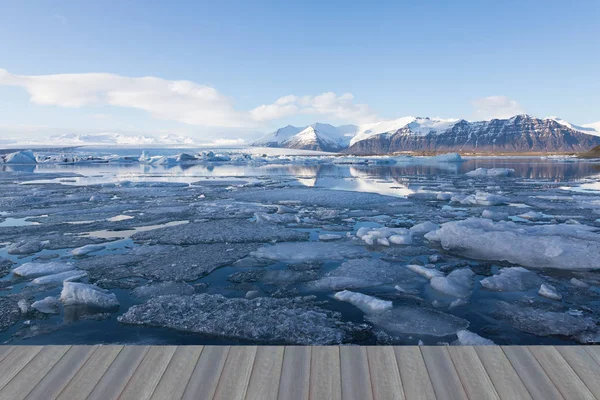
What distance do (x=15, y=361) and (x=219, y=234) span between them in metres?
5.77

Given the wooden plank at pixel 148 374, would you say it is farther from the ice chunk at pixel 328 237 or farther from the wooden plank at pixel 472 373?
the ice chunk at pixel 328 237

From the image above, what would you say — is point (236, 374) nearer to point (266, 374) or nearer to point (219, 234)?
point (266, 374)

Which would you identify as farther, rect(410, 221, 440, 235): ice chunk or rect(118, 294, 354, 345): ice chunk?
rect(410, 221, 440, 235): ice chunk

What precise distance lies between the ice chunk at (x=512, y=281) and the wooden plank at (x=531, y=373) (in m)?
2.65

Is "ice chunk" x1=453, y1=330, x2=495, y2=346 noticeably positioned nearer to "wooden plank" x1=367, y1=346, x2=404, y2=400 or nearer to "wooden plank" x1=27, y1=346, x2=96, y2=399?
"wooden plank" x1=367, y1=346, x2=404, y2=400

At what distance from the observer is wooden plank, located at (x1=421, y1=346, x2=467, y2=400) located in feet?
7.80

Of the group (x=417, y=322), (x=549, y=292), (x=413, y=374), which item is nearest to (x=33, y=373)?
(x=413, y=374)

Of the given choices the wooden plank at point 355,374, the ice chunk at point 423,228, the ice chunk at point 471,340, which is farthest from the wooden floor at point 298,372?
the ice chunk at point 423,228

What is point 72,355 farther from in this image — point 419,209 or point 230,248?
point 419,209

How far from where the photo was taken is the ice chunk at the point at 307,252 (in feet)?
22.1

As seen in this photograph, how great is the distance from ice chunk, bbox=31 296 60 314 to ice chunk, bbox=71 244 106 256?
2.44 metres

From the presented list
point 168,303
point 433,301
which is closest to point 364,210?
point 433,301

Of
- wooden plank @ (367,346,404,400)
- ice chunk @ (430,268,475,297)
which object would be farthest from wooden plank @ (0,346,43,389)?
ice chunk @ (430,268,475,297)

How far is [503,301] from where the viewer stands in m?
4.87
